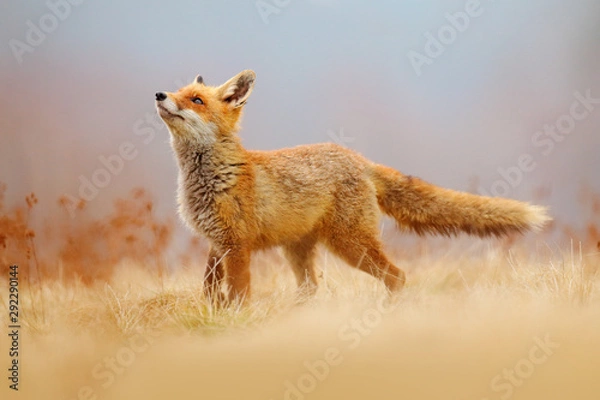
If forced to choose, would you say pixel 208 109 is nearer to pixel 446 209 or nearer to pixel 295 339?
pixel 295 339

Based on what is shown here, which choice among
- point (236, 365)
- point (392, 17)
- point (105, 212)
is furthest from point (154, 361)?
point (392, 17)

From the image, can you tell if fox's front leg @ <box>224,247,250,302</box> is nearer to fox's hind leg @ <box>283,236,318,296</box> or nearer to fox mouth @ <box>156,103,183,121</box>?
fox's hind leg @ <box>283,236,318,296</box>

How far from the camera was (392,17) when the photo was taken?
3016 mm

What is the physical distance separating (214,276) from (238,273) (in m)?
0.14

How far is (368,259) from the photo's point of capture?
2.79m

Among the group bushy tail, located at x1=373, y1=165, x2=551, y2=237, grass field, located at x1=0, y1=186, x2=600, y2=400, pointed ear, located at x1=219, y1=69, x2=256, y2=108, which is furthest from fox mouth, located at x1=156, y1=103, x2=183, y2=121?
bushy tail, located at x1=373, y1=165, x2=551, y2=237

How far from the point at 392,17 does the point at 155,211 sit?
1.43m

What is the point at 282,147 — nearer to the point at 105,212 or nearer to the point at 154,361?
the point at 105,212

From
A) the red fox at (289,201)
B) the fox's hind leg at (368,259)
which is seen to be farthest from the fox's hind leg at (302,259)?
the fox's hind leg at (368,259)

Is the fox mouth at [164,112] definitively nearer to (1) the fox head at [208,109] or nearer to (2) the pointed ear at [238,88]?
(1) the fox head at [208,109]

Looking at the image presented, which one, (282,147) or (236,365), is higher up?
(282,147)

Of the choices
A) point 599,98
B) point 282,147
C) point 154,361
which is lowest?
point 154,361

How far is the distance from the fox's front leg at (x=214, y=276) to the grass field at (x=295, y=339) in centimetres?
7

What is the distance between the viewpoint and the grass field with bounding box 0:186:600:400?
228cm
